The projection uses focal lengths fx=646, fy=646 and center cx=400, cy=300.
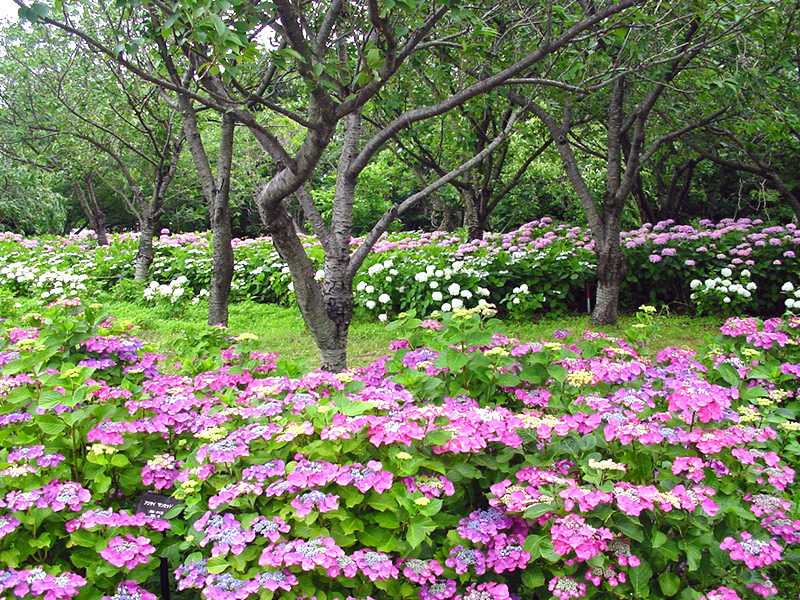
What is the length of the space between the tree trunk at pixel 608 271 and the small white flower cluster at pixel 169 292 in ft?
15.3

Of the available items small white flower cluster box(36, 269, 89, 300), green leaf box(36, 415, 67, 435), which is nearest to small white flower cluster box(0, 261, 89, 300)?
small white flower cluster box(36, 269, 89, 300)

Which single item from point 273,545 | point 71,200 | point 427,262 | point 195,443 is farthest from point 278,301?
point 71,200

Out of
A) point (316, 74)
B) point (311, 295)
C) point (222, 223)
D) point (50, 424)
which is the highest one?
point (316, 74)

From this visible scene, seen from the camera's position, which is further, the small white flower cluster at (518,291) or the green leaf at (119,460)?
the small white flower cluster at (518,291)

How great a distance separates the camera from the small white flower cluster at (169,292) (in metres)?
7.55

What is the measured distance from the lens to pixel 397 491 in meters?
1.87

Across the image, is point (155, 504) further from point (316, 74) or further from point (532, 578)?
point (316, 74)

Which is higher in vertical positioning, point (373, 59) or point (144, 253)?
point (373, 59)

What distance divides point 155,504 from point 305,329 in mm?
4933

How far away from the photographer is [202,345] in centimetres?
323

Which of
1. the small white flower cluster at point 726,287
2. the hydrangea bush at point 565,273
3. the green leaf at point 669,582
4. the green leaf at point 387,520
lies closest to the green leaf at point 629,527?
the green leaf at point 669,582

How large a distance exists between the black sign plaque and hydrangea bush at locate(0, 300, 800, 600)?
4 centimetres

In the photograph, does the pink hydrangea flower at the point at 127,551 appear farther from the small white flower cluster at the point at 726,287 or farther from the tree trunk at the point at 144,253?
the tree trunk at the point at 144,253

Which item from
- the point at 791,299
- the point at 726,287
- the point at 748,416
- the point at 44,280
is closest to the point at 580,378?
the point at 748,416
